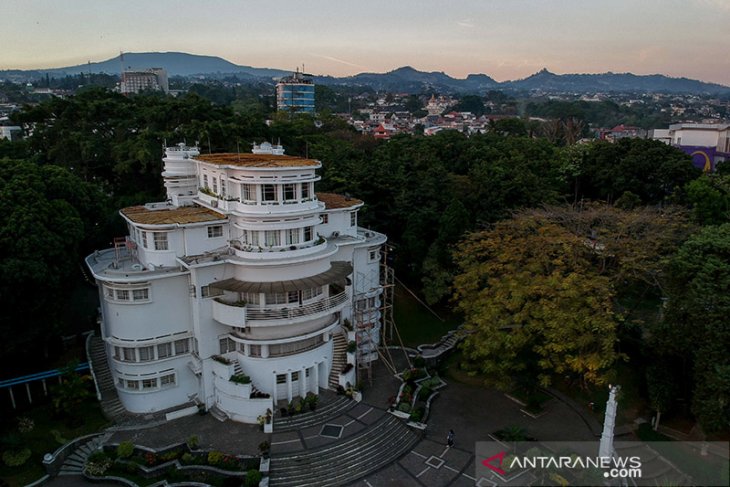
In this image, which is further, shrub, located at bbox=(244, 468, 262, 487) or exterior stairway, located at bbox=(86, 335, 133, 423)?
exterior stairway, located at bbox=(86, 335, 133, 423)

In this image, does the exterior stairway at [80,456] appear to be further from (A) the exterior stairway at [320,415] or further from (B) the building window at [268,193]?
(B) the building window at [268,193]

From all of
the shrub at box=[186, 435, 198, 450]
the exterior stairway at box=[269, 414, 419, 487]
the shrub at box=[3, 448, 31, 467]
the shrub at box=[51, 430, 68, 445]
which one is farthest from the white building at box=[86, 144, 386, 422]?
the shrub at box=[3, 448, 31, 467]

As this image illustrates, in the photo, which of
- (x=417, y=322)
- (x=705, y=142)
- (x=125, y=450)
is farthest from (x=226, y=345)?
(x=705, y=142)

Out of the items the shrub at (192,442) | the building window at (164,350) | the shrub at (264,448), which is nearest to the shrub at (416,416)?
the shrub at (264,448)

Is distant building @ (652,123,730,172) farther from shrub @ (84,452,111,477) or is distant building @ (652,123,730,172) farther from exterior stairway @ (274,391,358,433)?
shrub @ (84,452,111,477)

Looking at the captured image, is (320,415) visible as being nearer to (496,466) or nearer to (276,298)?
(276,298)
